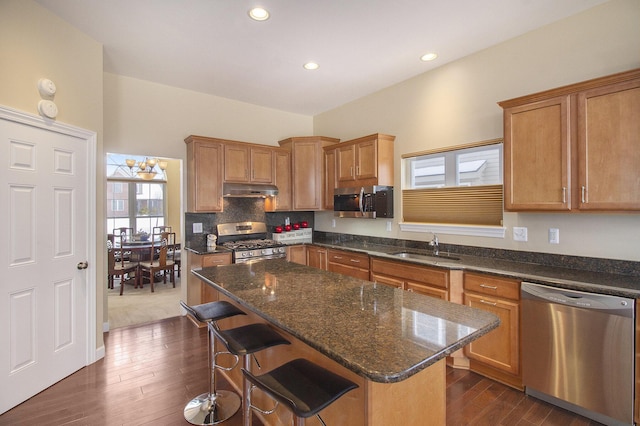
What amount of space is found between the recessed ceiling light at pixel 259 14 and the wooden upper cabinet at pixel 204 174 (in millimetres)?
1946

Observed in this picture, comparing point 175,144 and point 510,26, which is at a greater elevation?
point 510,26

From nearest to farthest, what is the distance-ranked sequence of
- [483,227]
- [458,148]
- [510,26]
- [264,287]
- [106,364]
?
[264,287] < [510,26] < [106,364] < [483,227] < [458,148]

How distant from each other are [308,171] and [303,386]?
12.5 ft

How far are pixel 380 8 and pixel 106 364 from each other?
4021 mm

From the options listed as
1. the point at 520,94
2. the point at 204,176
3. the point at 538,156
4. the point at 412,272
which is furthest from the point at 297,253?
the point at 520,94

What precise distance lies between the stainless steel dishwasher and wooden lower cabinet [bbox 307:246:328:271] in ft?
8.36

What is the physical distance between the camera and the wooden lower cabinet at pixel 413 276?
289cm

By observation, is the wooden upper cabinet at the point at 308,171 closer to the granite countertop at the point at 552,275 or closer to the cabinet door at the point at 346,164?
the cabinet door at the point at 346,164

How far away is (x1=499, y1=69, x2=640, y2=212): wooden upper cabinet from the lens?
2.12 meters

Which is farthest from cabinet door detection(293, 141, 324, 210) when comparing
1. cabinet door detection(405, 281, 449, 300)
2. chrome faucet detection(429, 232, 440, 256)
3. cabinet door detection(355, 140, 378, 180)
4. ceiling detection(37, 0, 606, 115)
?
cabinet door detection(405, 281, 449, 300)

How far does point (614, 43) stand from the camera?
2.42 m

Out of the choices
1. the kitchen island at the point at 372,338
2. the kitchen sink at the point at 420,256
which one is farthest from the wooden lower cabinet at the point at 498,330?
the kitchen island at the point at 372,338

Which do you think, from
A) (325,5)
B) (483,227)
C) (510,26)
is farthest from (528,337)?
(325,5)

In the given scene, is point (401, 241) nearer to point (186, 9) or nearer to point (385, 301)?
point (385, 301)
